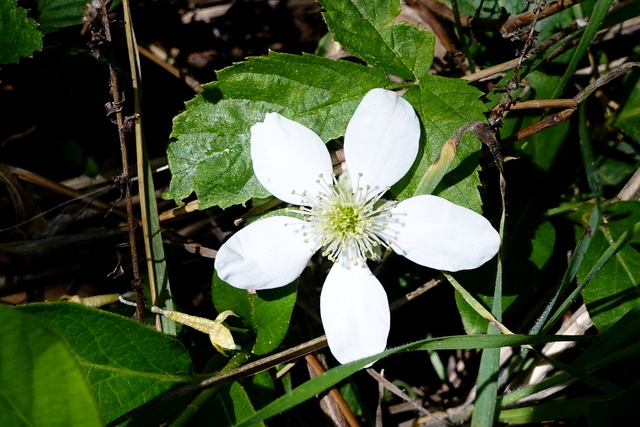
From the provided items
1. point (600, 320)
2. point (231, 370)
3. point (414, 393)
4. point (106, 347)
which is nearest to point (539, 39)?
point (600, 320)

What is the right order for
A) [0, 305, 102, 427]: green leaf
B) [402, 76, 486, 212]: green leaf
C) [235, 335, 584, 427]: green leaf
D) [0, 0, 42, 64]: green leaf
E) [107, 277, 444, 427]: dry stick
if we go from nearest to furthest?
[0, 305, 102, 427]: green leaf
[235, 335, 584, 427]: green leaf
[107, 277, 444, 427]: dry stick
[402, 76, 486, 212]: green leaf
[0, 0, 42, 64]: green leaf

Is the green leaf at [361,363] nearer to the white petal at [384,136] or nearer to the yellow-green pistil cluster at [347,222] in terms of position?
the yellow-green pistil cluster at [347,222]

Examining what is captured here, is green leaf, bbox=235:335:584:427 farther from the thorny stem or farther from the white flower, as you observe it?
the thorny stem

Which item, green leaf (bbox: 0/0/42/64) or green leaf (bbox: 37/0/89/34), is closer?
green leaf (bbox: 0/0/42/64)

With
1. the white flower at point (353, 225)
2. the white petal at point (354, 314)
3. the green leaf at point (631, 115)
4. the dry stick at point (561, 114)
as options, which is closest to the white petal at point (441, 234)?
the white flower at point (353, 225)

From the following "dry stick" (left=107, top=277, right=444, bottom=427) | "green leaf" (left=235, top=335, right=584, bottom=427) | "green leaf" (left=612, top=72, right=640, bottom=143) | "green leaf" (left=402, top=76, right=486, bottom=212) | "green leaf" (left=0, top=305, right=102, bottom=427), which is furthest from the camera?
"green leaf" (left=612, top=72, right=640, bottom=143)

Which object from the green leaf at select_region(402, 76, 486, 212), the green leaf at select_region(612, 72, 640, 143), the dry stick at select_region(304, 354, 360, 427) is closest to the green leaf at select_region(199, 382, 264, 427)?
the dry stick at select_region(304, 354, 360, 427)

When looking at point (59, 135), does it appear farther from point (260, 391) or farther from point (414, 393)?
point (414, 393)

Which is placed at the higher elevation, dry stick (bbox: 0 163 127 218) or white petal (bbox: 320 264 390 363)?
dry stick (bbox: 0 163 127 218)

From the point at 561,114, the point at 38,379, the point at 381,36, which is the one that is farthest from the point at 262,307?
the point at 561,114
